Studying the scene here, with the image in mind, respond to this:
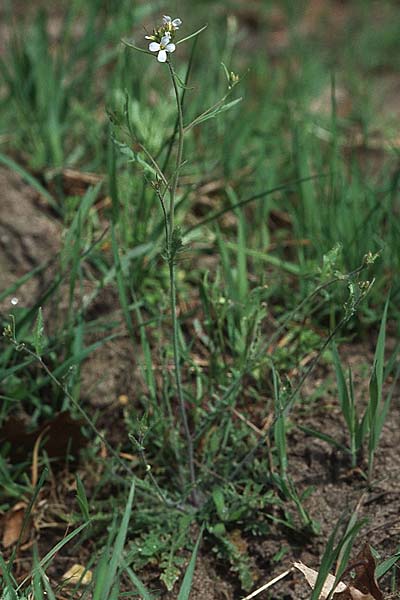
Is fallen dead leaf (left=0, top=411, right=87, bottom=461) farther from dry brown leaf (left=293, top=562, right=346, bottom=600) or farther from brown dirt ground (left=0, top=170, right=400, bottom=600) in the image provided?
dry brown leaf (left=293, top=562, right=346, bottom=600)

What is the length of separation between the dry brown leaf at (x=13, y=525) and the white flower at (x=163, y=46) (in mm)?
1118

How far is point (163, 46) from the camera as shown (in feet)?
4.31

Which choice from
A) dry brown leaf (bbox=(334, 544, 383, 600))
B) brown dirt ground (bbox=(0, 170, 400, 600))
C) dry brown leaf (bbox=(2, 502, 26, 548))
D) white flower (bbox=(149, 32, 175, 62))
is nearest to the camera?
white flower (bbox=(149, 32, 175, 62))

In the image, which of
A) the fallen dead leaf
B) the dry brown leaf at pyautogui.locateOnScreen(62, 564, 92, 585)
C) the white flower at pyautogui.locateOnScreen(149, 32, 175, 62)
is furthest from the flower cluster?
the dry brown leaf at pyautogui.locateOnScreen(62, 564, 92, 585)

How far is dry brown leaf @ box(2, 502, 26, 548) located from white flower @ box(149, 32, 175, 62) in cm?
112

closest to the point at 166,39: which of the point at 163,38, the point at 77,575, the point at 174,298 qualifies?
the point at 163,38

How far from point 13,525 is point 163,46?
1.16 meters

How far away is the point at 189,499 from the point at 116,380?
410 mm

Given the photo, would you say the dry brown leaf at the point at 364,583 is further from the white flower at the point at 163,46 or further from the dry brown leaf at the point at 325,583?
the white flower at the point at 163,46

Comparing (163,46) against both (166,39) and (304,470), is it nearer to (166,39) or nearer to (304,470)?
(166,39)

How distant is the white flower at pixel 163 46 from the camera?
4.23 feet

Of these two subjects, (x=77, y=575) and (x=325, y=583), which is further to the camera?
(x=77, y=575)

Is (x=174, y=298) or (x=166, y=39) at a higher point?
(x=166, y=39)

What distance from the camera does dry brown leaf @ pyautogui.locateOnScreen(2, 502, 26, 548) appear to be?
5.88 feet
